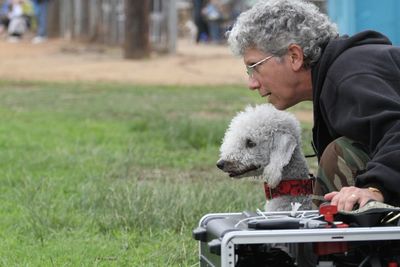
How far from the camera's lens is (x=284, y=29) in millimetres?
4207

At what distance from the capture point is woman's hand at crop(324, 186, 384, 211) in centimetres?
362

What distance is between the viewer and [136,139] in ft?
32.6

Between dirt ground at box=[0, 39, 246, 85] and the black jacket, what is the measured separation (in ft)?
46.4

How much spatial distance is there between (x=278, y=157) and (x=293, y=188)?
5.9 inches

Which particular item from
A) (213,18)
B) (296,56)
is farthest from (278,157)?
(213,18)

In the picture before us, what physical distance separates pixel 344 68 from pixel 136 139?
6.08 meters

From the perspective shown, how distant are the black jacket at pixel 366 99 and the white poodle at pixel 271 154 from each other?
19.9 inches

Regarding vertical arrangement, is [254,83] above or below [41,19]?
above

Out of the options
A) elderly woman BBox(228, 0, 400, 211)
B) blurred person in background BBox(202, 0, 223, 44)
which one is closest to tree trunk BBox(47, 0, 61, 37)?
blurred person in background BBox(202, 0, 223, 44)

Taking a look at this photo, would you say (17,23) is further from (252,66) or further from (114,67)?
(252,66)

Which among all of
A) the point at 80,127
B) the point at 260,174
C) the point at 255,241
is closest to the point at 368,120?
the point at 255,241

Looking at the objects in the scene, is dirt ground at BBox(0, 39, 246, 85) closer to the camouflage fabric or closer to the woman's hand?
the camouflage fabric

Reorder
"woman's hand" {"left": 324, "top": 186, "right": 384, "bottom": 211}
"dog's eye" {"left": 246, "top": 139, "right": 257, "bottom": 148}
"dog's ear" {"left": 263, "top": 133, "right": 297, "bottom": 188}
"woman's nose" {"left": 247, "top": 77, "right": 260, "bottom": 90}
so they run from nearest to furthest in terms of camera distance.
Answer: "woman's hand" {"left": 324, "top": 186, "right": 384, "bottom": 211} → "woman's nose" {"left": 247, "top": 77, "right": 260, "bottom": 90} → "dog's ear" {"left": 263, "top": 133, "right": 297, "bottom": 188} → "dog's eye" {"left": 246, "top": 139, "right": 257, "bottom": 148}

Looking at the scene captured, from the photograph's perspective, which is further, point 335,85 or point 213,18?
point 213,18
